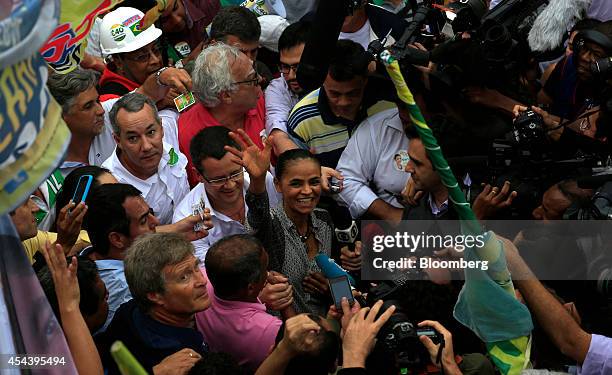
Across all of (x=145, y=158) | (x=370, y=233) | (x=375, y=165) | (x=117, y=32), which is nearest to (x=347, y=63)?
(x=375, y=165)

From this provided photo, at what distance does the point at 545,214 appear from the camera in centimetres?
383

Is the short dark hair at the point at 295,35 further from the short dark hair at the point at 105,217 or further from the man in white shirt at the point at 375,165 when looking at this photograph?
the short dark hair at the point at 105,217

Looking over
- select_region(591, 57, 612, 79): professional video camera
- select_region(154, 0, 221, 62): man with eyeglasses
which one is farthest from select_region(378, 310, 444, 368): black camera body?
select_region(154, 0, 221, 62): man with eyeglasses

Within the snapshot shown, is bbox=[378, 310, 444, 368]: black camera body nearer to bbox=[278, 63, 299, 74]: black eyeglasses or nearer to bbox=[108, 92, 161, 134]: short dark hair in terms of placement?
bbox=[108, 92, 161, 134]: short dark hair

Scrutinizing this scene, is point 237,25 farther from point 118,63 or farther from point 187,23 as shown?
point 187,23

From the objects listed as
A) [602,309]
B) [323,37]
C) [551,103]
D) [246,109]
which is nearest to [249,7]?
[246,109]

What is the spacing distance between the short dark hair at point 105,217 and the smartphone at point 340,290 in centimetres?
105

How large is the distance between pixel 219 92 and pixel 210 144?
679mm

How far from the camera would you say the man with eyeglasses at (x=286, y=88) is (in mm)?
5098

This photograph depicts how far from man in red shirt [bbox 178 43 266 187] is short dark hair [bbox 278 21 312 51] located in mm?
292

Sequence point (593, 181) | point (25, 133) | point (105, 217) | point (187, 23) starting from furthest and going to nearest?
point (187, 23) → point (105, 217) → point (593, 181) → point (25, 133)

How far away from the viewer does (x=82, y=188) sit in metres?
4.15

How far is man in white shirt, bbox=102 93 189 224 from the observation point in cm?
457

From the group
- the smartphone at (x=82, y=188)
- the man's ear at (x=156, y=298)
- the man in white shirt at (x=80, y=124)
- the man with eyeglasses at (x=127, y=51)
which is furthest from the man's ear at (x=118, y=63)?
the man's ear at (x=156, y=298)
